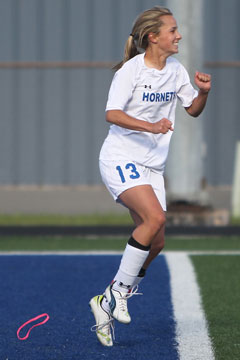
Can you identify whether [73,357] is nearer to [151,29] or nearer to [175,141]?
[151,29]

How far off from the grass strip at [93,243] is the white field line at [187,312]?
42.1 inches

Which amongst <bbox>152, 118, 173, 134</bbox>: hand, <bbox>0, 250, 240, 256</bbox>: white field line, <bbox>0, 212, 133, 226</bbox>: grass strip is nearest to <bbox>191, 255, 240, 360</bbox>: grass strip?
<bbox>0, 250, 240, 256</bbox>: white field line

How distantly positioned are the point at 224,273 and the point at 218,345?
8.73 feet

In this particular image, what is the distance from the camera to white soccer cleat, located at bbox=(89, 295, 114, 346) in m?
5.44

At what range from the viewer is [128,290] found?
556 cm

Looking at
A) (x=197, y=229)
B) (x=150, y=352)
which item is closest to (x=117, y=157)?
(x=150, y=352)

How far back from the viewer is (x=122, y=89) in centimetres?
555

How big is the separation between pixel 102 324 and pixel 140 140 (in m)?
1.11

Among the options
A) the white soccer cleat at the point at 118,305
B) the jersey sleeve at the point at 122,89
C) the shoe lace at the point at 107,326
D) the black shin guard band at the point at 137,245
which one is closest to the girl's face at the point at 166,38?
the jersey sleeve at the point at 122,89

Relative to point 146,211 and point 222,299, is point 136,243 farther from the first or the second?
point 222,299

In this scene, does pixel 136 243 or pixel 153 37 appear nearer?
pixel 136 243

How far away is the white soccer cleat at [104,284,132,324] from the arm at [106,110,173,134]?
0.96m

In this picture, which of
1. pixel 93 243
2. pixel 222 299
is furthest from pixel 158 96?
pixel 93 243

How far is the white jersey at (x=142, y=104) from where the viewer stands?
18.4 ft
